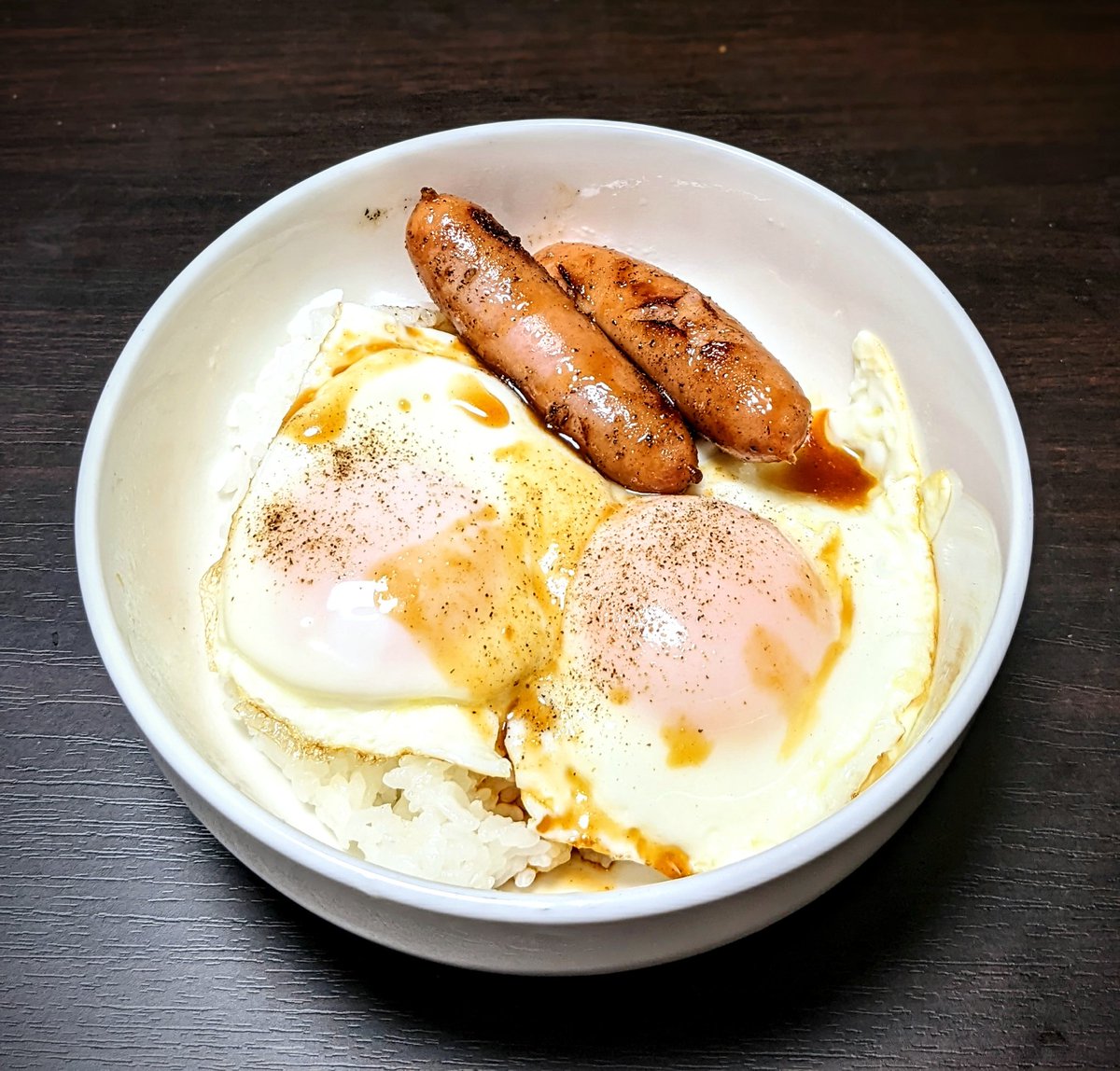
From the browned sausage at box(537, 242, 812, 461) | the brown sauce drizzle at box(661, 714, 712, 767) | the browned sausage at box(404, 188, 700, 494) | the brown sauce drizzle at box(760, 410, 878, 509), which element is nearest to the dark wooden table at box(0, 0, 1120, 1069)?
the brown sauce drizzle at box(661, 714, 712, 767)

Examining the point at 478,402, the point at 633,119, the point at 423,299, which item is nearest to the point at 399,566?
the point at 478,402

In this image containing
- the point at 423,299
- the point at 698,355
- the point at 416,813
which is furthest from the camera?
the point at 423,299

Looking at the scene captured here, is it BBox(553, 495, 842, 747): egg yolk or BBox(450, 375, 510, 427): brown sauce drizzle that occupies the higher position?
BBox(450, 375, 510, 427): brown sauce drizzle

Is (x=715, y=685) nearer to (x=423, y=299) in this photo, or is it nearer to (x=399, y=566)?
(x=399, y=566)

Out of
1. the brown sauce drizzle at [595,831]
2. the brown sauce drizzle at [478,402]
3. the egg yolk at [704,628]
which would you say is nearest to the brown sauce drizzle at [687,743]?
the egg yolk at [704,628]

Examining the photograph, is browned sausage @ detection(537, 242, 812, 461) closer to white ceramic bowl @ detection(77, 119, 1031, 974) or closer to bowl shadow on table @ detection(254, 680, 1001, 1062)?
white ceramic bowl @ detection(77, 119, 1031, 974)

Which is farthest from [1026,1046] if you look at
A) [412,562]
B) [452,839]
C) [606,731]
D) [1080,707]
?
[412,562]
